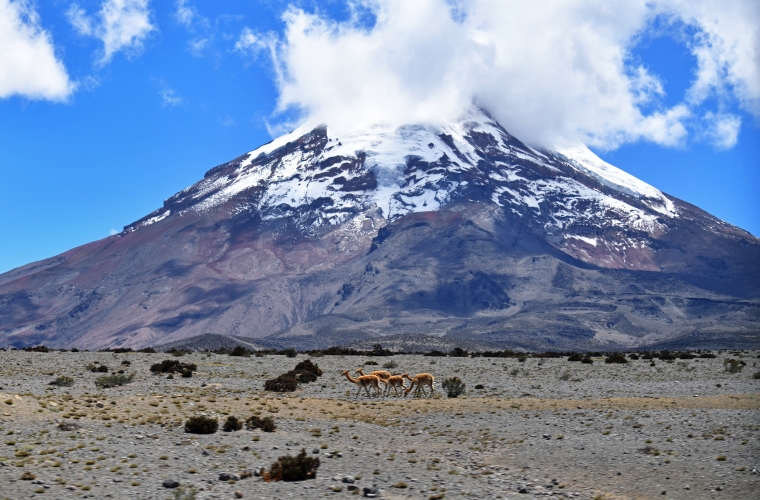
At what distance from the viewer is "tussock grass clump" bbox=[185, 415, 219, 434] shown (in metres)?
18.2

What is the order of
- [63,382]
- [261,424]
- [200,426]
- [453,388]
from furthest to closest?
[63,382] → [453,388] → [261,424] → [200,426]

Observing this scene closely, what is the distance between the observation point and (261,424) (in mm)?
19172

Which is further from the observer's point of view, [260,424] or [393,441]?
[260,424]

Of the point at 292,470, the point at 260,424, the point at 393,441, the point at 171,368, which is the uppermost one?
the point at 171,368

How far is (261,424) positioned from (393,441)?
3114 mm

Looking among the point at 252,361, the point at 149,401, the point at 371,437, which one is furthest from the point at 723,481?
the point at 252,361

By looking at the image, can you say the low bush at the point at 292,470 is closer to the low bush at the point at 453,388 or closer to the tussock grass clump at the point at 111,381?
the low bush at the point at 453,388

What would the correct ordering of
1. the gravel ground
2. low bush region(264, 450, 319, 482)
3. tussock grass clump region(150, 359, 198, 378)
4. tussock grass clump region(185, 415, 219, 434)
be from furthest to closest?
tussock grass clump region(150, 359, 198, 378), tussock grass clump region(185, 415, 219, 434), low bush region(264, 450, 319, 482), the gravel ground

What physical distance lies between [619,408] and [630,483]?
340 inches

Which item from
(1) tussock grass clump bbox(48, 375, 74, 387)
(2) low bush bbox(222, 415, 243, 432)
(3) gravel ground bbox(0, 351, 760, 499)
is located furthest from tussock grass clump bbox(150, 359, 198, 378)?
(2) low bush bbox(222, 415, 243, 432)

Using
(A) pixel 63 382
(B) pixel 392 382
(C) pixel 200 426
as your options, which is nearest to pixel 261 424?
(C) pixel 200 426

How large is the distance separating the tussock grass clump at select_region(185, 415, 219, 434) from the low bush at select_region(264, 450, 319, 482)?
3573 mm

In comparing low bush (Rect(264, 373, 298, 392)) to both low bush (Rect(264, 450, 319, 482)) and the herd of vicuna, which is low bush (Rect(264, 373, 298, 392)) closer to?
the herd of vicuna

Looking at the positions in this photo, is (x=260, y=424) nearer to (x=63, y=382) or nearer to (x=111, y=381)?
(x=111, y=381)
